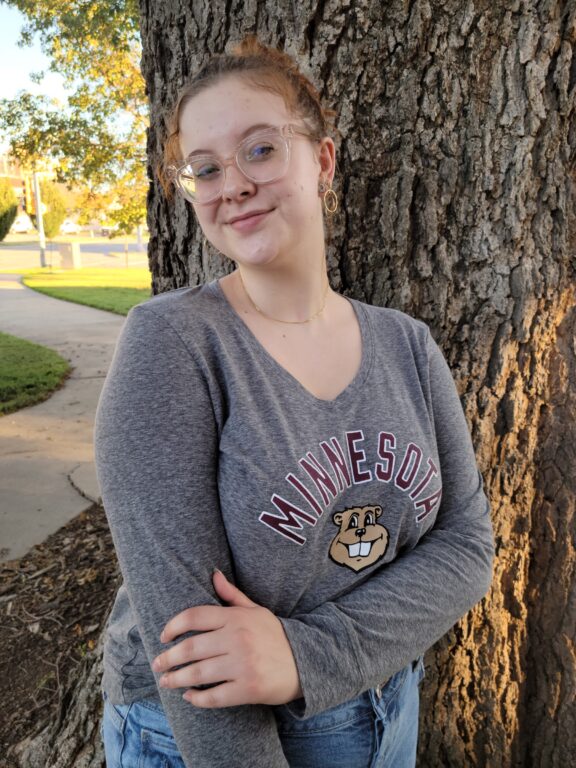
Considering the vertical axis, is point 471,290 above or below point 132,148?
below

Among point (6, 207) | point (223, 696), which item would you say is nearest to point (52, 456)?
point (223, 696)

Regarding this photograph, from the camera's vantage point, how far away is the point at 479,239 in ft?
5.84

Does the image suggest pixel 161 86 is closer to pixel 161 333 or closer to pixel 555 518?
pixel 161 333

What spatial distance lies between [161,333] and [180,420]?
6.6 inches

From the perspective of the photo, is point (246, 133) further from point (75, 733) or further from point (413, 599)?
point (75, 733)

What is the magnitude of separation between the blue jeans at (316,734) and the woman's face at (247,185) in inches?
35.7

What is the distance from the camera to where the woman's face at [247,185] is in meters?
1.25

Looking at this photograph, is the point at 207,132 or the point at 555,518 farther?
the point at 555,518

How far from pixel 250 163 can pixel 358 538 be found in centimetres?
77

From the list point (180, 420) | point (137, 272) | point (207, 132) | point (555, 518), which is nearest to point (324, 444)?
point (180, 420)

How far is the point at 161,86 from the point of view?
6.42ft

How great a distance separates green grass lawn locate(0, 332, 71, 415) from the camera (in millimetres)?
6121

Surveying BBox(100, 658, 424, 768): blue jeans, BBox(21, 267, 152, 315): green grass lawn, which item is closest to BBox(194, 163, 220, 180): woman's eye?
BBox(100, 658, 424, 768): blue jeans

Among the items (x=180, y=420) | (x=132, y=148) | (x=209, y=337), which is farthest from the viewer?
(x=132, y=148)
